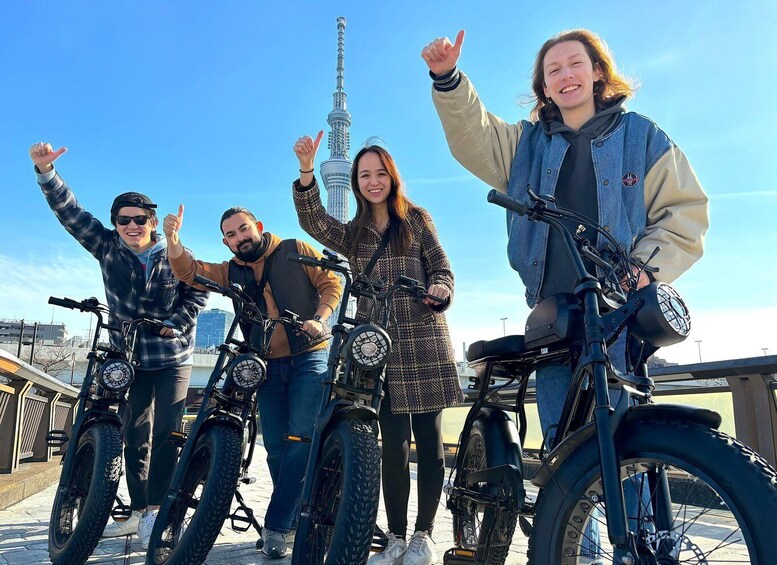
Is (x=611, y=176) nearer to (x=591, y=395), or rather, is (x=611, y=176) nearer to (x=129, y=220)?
(x=591, y=395)

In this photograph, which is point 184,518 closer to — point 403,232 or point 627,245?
point 403,232

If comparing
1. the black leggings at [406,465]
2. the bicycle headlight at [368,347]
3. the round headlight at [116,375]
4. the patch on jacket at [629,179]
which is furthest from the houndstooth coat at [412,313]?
the round headlight at [116,375]

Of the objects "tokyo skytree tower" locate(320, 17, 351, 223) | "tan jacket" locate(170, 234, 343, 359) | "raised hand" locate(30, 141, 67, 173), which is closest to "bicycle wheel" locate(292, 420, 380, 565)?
"tan jacket" locate(170, 234, 343, 359)

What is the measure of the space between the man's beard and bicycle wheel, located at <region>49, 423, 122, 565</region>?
131 centimetres

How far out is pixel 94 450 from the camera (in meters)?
3.41

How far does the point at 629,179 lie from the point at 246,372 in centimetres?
224

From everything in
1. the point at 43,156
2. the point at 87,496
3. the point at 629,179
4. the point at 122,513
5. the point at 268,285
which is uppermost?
the point at 43,156

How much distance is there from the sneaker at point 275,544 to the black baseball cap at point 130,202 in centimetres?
235

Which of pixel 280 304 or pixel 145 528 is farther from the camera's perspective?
pixel 280 304

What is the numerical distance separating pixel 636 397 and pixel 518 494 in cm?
71

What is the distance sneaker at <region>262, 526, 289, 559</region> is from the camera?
3.51 meters

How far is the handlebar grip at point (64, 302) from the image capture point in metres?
4.00

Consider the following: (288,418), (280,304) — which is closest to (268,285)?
(280,304)

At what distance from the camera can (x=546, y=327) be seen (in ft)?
7.38
